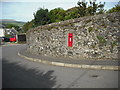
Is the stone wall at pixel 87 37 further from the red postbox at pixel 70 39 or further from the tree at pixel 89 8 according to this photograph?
the tree at pixel 89 8

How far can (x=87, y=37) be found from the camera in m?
8.13

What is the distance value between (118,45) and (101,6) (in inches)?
539

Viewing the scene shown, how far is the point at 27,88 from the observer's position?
13.9 ft

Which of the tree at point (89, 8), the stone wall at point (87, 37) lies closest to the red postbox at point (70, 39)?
the stone wall at point (87, 37)

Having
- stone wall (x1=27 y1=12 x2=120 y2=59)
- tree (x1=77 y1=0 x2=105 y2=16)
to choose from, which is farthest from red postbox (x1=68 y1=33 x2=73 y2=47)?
tree (x1=77 y1=0 x2=105 y2=16)

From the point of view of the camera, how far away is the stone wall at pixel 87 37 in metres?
7.66

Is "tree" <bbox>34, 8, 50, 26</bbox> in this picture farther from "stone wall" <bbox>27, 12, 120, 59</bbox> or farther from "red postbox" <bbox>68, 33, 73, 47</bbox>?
"red postbox" <bbox>68, 33, 73, 47</bbox>

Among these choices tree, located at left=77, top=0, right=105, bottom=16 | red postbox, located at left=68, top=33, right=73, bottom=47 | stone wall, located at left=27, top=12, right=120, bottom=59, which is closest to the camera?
stone wall, located at left=27, top=12, right=120, bottom=59

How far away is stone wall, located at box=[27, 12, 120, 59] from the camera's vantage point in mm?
7660

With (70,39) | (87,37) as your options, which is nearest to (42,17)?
(70,39)

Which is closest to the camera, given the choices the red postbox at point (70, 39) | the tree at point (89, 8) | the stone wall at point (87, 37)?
the stone wall at point (87, 37)

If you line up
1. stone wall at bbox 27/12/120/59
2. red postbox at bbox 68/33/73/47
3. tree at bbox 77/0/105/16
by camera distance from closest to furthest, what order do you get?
stone wall at bbox 27/12/120/59 → red postbox at bbox 68/33/73/47 → tree at bbox 77/0/105/16

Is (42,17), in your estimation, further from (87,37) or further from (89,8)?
(87,37)

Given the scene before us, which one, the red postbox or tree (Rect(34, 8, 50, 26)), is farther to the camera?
tree (Rect(34, 8, 50, 26))
